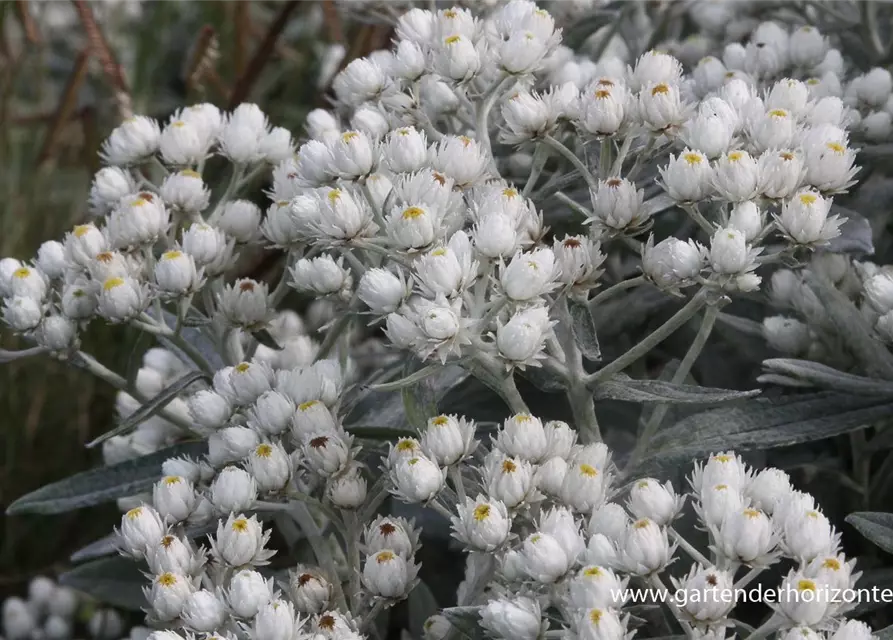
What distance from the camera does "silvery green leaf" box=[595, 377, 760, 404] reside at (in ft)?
2.92

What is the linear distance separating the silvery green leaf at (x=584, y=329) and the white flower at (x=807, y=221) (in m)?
0.17

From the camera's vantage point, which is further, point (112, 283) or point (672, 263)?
point (112, 283)

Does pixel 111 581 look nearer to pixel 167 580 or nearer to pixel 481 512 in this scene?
pixel 167 580

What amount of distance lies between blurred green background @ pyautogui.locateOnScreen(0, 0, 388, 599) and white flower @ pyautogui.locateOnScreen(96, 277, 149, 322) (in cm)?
47

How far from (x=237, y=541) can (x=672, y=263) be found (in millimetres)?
417

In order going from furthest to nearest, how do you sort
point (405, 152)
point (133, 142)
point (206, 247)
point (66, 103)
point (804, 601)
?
A: 1. point (66, 103)
2. point (133, 142)
3. point (206, 247)
4. point (405, 152)
5. point (804, 601)

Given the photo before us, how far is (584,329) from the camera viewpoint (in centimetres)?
93

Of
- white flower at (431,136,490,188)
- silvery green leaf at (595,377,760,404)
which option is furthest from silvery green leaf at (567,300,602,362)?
white flower at (431,136,490,188)

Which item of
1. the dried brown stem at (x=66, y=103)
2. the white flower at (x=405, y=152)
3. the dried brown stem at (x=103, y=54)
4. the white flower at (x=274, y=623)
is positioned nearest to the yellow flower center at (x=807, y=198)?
the white flower at (x=405, y=152)

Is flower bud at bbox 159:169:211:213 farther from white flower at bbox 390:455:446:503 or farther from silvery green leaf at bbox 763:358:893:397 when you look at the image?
silvery green leaf at bbox 763:358:893:397

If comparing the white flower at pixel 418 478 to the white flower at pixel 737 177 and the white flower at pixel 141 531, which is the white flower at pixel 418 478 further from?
the white flower at pixel 737 177

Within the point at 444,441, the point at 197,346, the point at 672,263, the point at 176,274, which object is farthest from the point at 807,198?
the point at 197,346

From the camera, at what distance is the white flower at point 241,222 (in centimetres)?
113

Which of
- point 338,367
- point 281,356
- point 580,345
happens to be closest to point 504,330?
point 580,345
